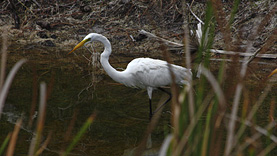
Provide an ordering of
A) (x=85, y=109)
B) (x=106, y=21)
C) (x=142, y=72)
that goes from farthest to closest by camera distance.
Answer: (x=106, y=21), (x=142, y=72), (x=85, y=109)

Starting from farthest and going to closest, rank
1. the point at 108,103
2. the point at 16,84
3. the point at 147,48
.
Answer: the point at 147,48
the point at 16,84
the point at 108,103

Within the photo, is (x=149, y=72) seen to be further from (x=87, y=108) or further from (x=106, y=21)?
(x=106, y=21)

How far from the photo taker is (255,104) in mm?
1677

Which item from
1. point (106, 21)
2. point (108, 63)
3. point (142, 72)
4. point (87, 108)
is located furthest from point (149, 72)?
point (106, 21)

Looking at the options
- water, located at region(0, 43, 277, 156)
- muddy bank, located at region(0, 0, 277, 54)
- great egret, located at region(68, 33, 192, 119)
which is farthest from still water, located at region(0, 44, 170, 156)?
muddy bank, located at region(0, 0, 277, 54)

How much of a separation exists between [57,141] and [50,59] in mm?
3572

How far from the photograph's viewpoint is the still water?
3830 millimetres

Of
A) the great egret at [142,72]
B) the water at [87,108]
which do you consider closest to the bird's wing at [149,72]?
the great egret at [142,72]

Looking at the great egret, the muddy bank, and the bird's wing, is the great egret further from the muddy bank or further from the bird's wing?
the muddy bank

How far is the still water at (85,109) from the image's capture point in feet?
12.6

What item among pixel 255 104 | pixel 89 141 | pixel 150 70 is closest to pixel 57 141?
pixel 89 141

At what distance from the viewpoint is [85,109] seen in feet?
15.6

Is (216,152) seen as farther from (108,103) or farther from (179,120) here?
(108,103)

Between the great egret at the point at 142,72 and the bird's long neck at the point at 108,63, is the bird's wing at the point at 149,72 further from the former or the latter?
the bird's long neck at the point at 108,63
